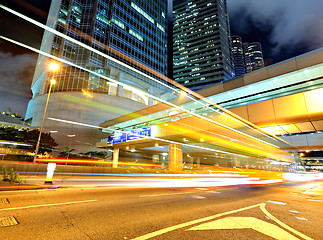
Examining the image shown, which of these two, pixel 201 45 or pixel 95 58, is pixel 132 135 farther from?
pixel 201 45

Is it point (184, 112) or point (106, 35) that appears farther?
point (106, 35)

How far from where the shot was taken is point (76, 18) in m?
64.6

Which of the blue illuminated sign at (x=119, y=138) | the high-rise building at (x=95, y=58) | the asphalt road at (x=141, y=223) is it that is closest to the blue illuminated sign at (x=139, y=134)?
the blue illuminated sign at (x=119, y=138)

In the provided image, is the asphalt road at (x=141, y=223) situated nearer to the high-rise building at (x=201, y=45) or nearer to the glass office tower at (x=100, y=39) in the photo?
the glass office tower at (x=100, y=39)

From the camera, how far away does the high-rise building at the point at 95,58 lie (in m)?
57.0

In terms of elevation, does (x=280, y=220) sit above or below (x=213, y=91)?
below

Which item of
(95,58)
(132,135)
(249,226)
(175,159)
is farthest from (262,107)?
(95,58)

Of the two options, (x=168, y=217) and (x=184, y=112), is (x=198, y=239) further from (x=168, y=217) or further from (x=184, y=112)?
(x=184, y=112)

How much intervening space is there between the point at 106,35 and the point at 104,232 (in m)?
74.3

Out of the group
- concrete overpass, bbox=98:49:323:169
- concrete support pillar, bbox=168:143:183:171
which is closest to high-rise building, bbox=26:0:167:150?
concrete support pillar, bbox=168:143:183:171

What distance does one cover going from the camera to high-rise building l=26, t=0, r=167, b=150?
57.0 m

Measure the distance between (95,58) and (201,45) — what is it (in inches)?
4389

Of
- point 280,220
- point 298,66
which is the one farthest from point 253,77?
point 280,220

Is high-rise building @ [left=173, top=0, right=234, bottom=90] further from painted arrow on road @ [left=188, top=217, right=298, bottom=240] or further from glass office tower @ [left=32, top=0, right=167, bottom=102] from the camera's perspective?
painted arrow on road @ [left=188, top=217, right=298, bottom=240]
